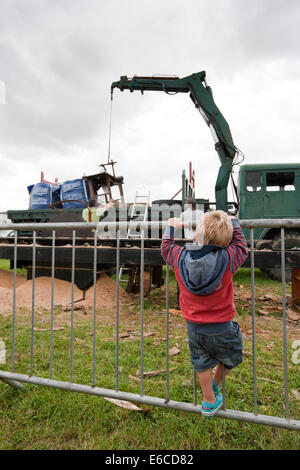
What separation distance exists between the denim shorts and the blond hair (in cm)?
53

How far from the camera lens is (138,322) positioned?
14.9ft

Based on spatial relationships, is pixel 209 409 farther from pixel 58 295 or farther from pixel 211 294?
pixel 58 295

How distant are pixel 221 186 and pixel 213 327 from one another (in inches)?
288

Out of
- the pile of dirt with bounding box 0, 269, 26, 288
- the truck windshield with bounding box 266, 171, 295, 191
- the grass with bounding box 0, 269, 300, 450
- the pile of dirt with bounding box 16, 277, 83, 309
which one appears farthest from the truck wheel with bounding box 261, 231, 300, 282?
the pile of dirt with bounding box 0, 269, 26, 288

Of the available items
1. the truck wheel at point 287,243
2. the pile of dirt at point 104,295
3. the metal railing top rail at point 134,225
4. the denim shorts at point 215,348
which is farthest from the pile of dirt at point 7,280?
the denim shorts at point 215,348

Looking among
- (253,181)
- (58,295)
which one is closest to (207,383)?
(58,295)

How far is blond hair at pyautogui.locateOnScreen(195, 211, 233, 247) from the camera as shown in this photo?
157 centimetres

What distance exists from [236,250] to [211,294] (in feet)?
0.99

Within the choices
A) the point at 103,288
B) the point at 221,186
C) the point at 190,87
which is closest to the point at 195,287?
the point at 103,288

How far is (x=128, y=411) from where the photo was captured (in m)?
2.06

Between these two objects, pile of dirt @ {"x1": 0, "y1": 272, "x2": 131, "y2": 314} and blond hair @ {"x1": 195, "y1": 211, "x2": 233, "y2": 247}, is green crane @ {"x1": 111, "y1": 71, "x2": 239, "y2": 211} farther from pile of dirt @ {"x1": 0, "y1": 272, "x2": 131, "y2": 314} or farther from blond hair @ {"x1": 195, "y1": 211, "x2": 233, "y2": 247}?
blond hair @ {"x1": 195, "y1": 211, "x2": 233, "y2": 247}

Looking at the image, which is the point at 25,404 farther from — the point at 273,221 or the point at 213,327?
the point at 273,221

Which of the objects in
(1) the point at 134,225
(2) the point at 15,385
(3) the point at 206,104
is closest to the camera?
(1) the point at 134,225
